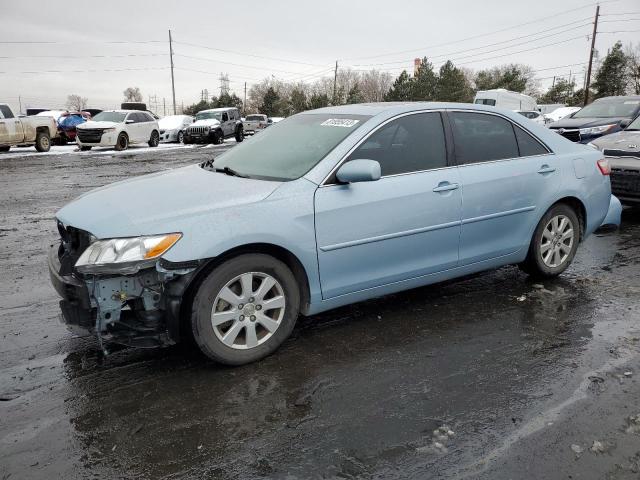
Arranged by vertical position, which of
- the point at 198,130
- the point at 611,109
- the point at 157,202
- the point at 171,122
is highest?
the point at 611,109

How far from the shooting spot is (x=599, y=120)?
12.0m

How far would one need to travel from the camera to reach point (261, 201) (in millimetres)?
3395

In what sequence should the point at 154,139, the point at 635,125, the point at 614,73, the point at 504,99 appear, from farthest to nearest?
the point at 614,73 → the point at 504,99 → the point at 154,139 → the point at 635,125

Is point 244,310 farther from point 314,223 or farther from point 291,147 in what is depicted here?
point 291,147

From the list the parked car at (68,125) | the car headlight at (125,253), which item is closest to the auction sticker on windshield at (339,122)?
the car headlight at (125,253)

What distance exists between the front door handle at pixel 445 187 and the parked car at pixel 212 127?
1038 inches

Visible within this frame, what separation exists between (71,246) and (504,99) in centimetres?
4037

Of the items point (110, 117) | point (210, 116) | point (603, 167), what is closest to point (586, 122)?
point (603, 167)

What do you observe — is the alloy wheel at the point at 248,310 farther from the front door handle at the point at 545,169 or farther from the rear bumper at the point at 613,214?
the rear bumper at the point at 613,214

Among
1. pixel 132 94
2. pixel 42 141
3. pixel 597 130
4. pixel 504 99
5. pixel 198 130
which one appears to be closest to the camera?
pixel 597 130

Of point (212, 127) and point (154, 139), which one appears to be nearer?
point (154, 139)

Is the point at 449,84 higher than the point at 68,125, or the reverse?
the point at 449,84

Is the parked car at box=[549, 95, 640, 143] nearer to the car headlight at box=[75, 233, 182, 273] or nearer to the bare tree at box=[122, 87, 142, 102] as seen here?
the car headlight at box=[75, 233, 182, 273]

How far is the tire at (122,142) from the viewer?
2311cm
